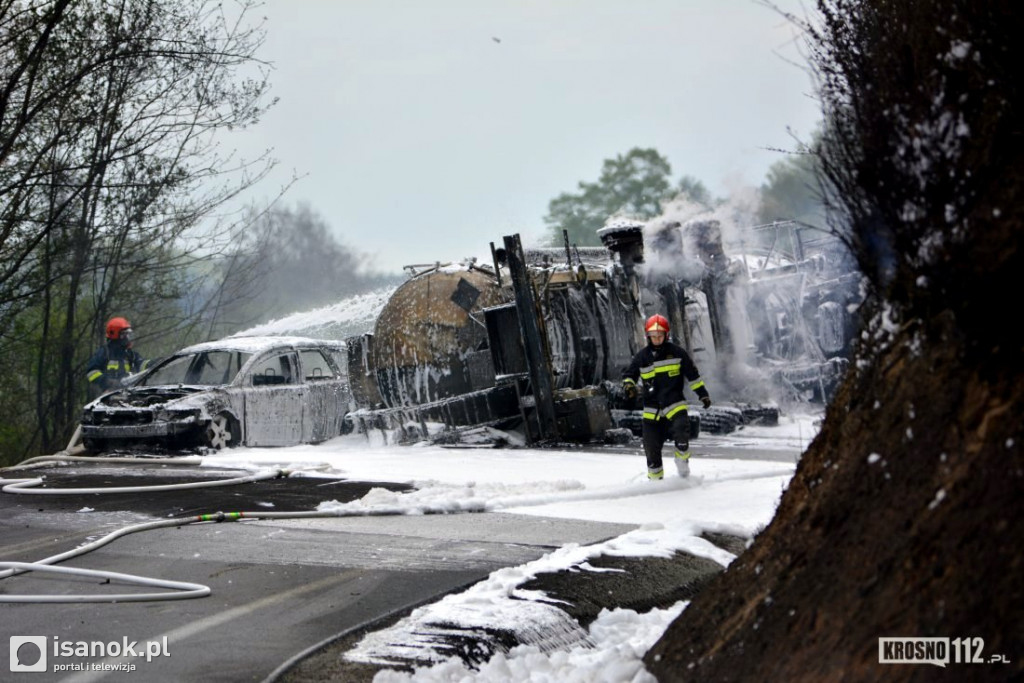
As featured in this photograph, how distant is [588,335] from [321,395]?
Result: 4.41 metres

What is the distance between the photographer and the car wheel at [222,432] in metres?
16.6

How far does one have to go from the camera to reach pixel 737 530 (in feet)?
28.5

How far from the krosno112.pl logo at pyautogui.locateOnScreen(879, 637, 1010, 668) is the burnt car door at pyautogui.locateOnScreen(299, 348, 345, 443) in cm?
1522

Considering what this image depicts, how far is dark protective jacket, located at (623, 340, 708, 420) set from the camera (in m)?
11.9

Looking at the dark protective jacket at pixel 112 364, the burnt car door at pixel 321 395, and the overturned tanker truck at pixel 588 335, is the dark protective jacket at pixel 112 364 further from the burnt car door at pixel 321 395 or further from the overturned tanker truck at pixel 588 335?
the overturned tanker truck at pixel 588 335

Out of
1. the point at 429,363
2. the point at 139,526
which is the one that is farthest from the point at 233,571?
the point at 429,363

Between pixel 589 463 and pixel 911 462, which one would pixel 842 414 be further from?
pixel 589 463

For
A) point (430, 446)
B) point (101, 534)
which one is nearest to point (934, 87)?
point (101, 534)

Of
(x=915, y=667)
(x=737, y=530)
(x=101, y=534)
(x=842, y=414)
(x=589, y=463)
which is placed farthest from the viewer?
(x=589, y=463)

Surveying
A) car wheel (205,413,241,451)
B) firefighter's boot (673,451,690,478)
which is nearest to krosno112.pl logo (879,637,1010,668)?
firefighter's boot (673,451,690,478)

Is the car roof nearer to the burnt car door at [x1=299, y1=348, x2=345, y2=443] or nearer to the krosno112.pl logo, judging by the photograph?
the burnt car door at [x1=299, y1=348, x2=345, y2=443]

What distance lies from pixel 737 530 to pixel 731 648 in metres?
4.50

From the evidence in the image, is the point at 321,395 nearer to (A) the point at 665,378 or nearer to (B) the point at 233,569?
(A) the point at 665,378

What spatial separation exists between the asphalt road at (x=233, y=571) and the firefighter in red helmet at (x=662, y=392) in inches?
96.1
